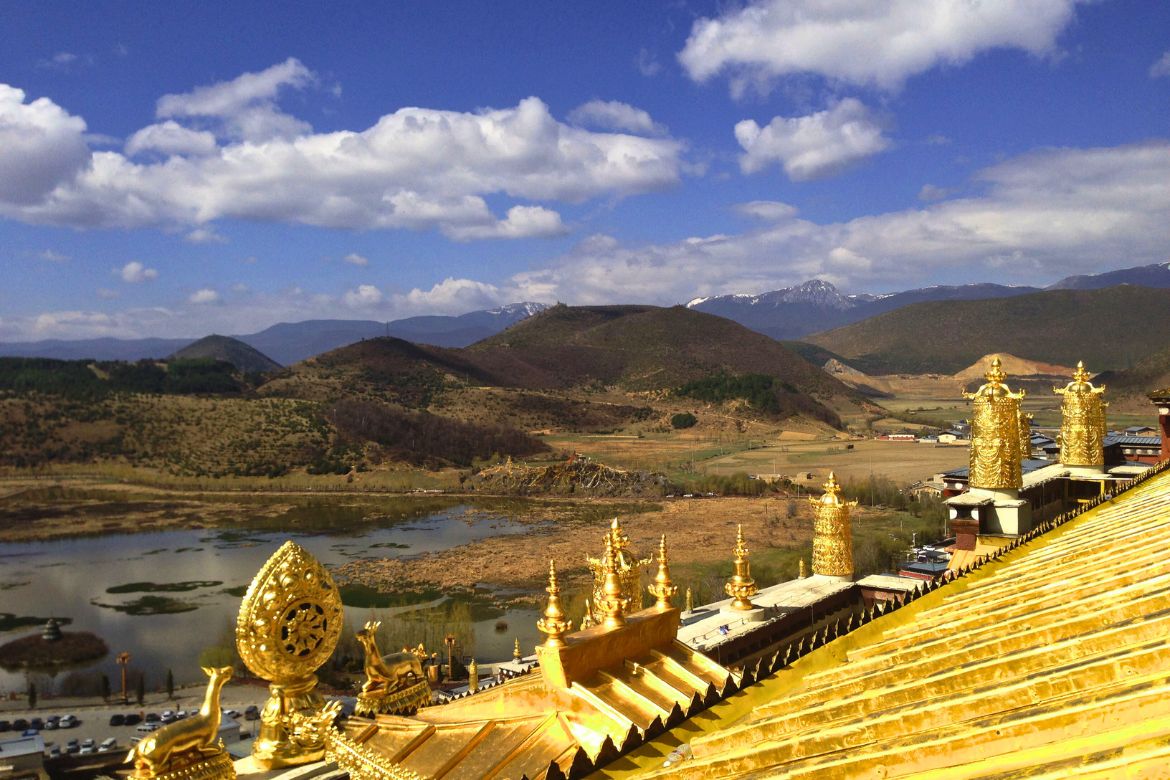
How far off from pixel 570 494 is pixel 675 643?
51.2 m

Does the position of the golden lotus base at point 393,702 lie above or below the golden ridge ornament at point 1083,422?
below

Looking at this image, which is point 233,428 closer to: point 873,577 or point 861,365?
point 873,577

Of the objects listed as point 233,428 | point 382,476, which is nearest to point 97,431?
point 233,428

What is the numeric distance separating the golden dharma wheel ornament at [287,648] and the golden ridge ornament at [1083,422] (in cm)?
1393

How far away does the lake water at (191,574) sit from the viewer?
26231 millimetres

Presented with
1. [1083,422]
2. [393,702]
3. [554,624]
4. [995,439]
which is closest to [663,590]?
[554,624]

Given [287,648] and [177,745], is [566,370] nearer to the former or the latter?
[287,648]

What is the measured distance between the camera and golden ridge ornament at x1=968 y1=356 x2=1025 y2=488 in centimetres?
1180

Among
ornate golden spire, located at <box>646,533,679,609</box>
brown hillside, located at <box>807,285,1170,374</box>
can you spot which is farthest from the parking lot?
brown hillside, located at <box>807,285,1170,374</box>

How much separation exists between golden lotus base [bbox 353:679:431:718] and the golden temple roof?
3.05 metres

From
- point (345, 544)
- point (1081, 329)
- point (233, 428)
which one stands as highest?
point (1081, 329)

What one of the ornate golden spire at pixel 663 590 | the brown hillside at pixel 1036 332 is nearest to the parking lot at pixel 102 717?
the ornate golden spire at pixel 663 590

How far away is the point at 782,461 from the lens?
211 ft

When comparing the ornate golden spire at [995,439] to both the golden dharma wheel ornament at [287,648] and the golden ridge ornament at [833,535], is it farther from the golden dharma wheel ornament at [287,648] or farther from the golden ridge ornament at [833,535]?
the golden dharma wheel ornament at [287,648]
